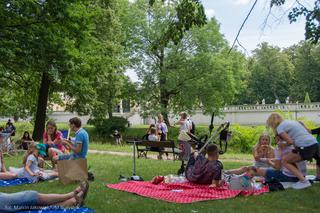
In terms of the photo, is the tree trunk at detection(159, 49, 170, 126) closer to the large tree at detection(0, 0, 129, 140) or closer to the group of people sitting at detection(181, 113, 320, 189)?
the large tree at detection(0, 0, 129, 140)

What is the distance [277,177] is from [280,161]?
34 cm

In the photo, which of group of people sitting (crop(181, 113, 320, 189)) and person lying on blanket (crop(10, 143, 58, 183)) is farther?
person lying on blanket (crop(10, 143, 58, 183))

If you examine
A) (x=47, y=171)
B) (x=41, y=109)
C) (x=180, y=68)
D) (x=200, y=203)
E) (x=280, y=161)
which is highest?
(x=180, y=68)

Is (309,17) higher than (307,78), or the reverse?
(307,78)

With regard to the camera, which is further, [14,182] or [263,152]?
[263,152]

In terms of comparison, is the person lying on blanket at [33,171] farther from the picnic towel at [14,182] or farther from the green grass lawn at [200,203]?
the green grass lawn at [200,203]

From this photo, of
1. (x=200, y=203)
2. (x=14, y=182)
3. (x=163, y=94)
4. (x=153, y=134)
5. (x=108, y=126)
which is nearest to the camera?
(x=200, y=203)

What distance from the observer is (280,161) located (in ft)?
29.4

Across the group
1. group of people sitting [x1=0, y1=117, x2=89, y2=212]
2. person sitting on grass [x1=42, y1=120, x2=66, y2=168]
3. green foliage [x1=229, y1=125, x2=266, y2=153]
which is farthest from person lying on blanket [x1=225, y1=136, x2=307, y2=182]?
green foliage [x1=229, y1=125, x2=266, y2=153]

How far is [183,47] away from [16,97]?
47.4ft

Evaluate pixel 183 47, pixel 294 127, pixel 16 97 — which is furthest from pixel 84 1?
pixel 183 47

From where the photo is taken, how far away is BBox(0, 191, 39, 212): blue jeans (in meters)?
5.75

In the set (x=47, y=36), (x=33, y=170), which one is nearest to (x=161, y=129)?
(x=47, y=36)

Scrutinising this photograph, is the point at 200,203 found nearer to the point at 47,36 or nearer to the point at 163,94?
the point at 47,36
